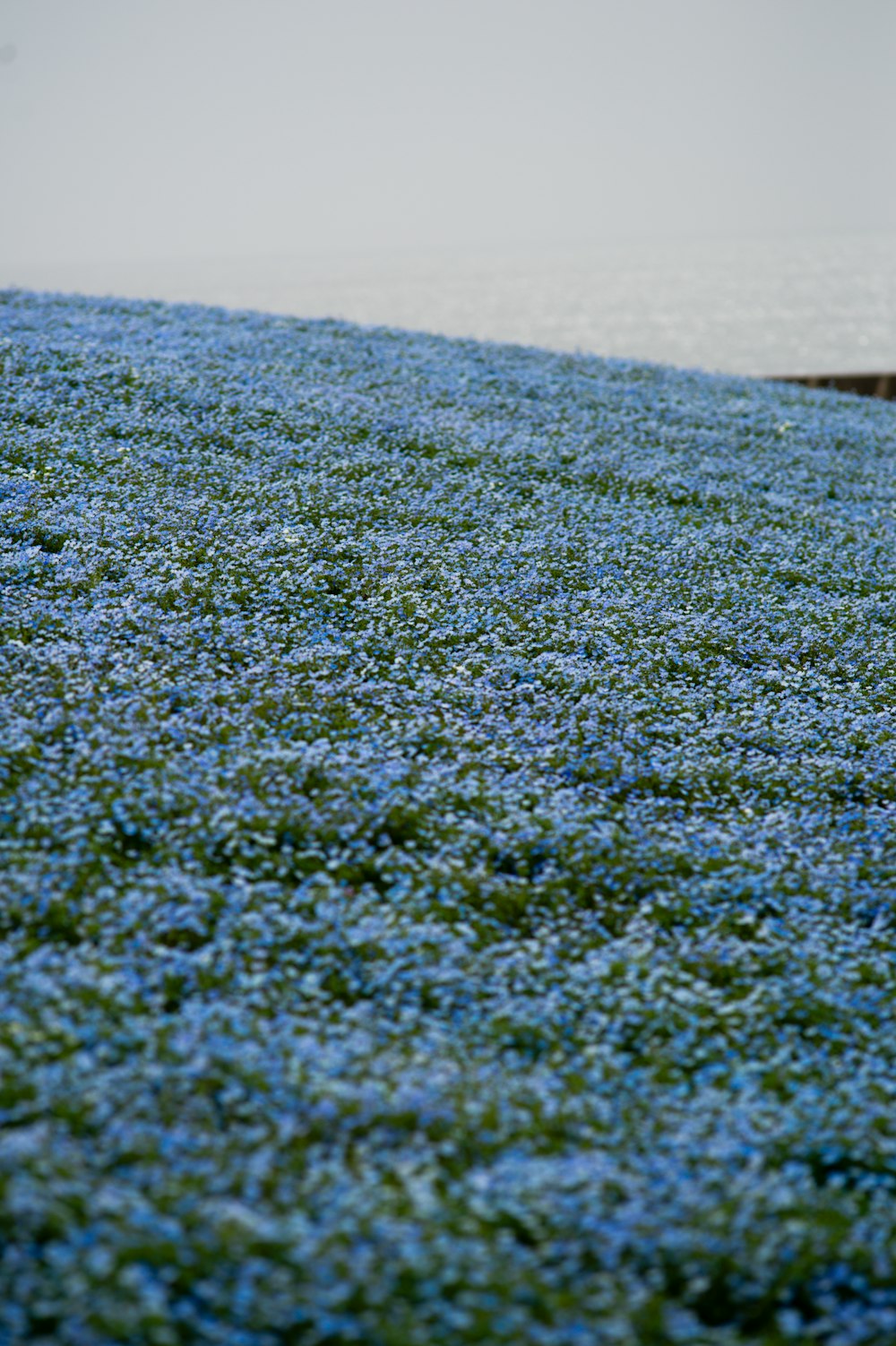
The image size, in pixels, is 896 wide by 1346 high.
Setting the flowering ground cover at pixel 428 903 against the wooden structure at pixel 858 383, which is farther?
the wooden structure at pixel 858 383

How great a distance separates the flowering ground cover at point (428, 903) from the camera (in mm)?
4457

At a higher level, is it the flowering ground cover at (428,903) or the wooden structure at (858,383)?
the wooden structure at (858,383)

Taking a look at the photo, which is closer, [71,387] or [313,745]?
[313,745]

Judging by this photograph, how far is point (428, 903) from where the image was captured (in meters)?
6.77

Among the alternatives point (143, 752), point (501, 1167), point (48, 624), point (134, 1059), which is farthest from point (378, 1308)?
point (48, 624)

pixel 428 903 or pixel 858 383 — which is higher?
pixel 858 383

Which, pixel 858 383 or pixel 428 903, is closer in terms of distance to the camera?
pixel 428 903

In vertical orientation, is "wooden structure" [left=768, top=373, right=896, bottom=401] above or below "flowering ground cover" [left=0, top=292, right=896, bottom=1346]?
above

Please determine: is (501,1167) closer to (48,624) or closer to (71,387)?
(48,624)

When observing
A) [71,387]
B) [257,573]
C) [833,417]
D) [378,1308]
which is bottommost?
[378,1308]

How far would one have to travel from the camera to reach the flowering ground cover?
14.6 feet

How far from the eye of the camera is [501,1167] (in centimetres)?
493

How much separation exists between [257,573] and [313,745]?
3.01 meters

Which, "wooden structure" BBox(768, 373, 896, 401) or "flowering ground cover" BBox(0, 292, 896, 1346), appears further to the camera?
"wooden structure" BBox(768, 373, 896, 401)
